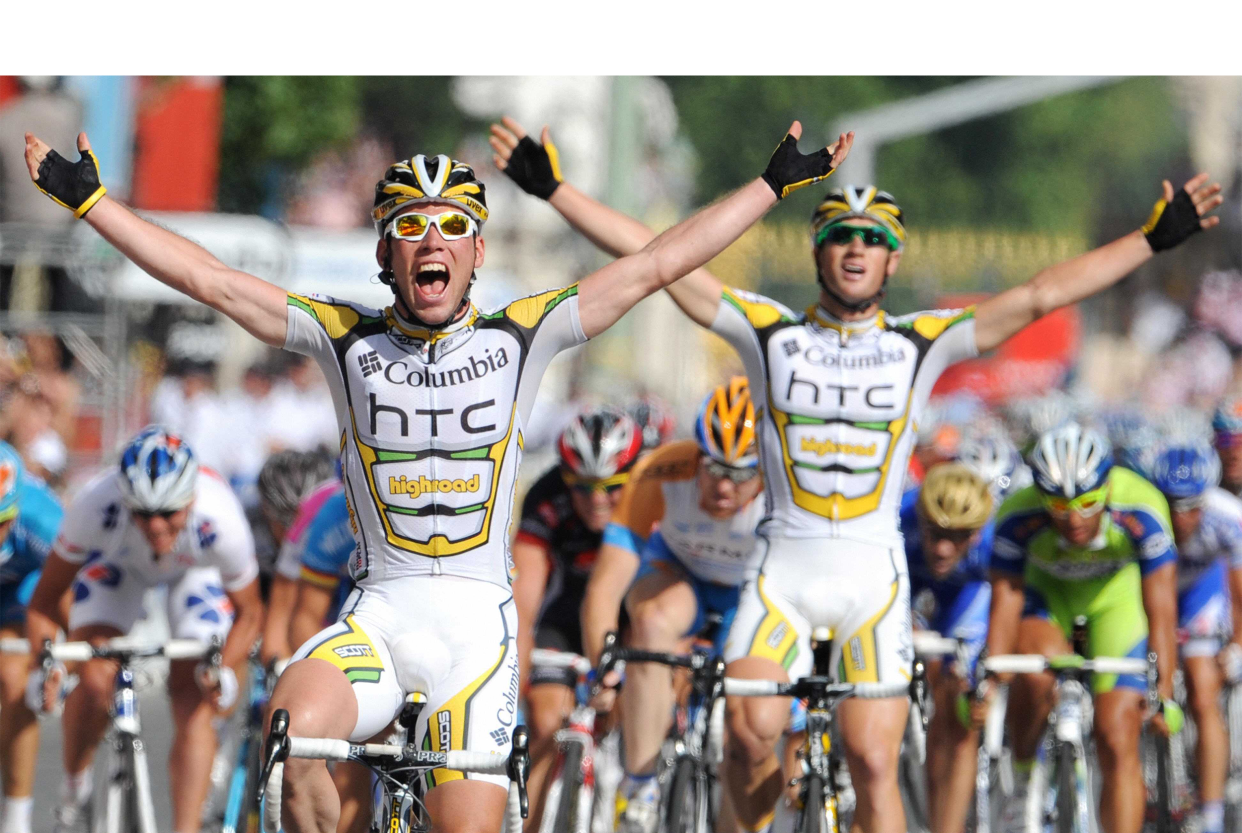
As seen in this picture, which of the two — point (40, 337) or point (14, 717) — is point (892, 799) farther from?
point (40, 337)

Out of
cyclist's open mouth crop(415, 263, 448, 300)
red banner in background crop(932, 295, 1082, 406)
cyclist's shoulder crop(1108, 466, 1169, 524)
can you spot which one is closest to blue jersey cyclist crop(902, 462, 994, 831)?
cyclist's shoulder crop(1108, 466, 1169, 524)

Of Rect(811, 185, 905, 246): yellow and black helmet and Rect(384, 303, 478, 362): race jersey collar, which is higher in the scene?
Rect(811, 185, 905, 246): yellow and black helmet

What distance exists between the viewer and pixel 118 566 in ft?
29.0

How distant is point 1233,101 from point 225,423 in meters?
90.6

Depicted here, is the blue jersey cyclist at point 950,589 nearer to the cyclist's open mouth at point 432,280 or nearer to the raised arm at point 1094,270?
the raised arm at point 1094,270

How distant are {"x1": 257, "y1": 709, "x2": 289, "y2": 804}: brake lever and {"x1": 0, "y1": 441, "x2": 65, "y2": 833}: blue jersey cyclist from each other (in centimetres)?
371

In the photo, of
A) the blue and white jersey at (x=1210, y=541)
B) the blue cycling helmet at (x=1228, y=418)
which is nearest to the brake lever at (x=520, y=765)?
the blue and white jersey at (x=1210, y=541)

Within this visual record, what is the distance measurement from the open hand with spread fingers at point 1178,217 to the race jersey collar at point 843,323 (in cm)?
110

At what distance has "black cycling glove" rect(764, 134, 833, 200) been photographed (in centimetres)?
623

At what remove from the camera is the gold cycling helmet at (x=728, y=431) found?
8.01 meters

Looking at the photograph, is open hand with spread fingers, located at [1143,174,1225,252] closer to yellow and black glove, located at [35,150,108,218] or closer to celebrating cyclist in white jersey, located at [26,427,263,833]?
yellow and black glove, located at [35,150,108,218]

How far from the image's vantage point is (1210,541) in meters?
9.91
